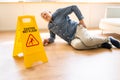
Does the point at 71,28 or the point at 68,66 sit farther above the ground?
the point at 71,28

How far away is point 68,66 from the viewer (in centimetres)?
239

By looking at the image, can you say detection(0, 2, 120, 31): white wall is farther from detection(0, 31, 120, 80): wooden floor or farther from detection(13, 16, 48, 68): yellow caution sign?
detection(13, 16, 48, 68): yellow caution sign

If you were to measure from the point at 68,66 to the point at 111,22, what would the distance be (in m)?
1.93

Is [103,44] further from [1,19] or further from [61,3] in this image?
[1,19]

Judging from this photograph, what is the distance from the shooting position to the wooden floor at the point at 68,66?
2104 mm

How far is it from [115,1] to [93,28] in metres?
0.96

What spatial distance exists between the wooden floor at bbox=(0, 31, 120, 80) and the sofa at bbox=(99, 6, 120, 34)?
0.88 m

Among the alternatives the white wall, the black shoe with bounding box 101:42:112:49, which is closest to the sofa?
the white wall

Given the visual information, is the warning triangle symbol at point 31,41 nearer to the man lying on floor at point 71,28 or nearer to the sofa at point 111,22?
the man lying on floor at point 71,28

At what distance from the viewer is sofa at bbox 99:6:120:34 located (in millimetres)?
3854

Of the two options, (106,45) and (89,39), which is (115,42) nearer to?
(106,45)

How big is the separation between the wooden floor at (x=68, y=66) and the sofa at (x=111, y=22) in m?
0.88

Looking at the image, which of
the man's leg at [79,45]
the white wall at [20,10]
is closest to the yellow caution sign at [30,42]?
the man's leg at [79,45]

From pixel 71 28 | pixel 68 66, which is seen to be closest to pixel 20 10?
pixel 71 28
